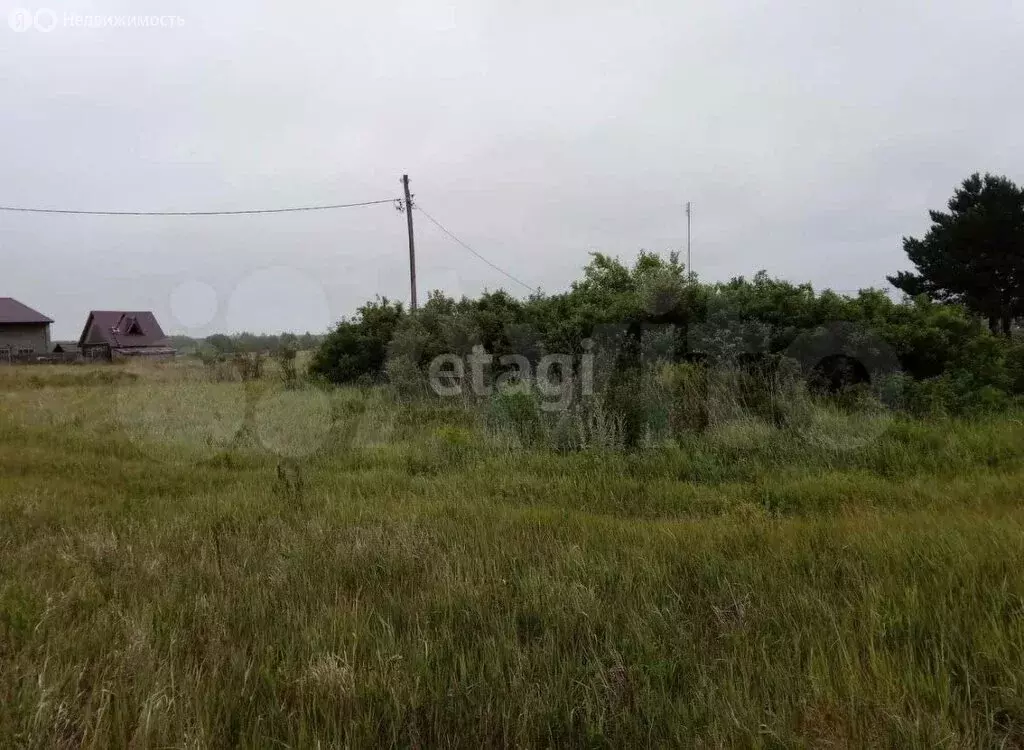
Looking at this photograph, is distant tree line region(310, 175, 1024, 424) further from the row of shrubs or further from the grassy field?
the grassy field

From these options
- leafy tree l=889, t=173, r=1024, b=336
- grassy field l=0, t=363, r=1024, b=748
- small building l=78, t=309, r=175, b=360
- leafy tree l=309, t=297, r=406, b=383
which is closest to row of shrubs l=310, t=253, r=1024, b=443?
grassy field l=0, t=363, r=1024, b=748

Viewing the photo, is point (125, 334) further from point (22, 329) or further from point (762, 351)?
point (762, 351)

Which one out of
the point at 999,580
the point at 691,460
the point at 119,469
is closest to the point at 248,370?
the point at 119,469

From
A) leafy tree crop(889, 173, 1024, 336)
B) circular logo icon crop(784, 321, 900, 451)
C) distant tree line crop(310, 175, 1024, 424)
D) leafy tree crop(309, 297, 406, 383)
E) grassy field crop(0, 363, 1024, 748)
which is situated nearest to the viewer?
grassy field crop(0, 363, 1024, 748)

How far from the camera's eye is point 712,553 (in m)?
A: 3.42

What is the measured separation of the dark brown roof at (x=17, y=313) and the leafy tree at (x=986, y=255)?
6310 centimetres

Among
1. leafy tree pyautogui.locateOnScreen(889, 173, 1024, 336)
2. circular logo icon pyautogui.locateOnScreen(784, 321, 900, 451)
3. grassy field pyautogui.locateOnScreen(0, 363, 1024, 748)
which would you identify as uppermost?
leafy tree pyautogui.locateOnScreen(889, 173, 1024, 336)

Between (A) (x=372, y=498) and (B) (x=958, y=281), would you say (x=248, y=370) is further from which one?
(B) (x=958, y=281)

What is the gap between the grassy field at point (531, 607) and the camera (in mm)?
2027

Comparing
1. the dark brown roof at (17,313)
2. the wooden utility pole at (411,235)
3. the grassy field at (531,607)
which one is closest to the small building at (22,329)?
the dark brown roof at (17,313)

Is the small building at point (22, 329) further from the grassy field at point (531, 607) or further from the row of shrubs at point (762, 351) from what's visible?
the grassy field at point (531, 607)

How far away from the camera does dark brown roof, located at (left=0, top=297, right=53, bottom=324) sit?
153 feet

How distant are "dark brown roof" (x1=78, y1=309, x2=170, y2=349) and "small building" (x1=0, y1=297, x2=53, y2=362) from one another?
4.75 metres

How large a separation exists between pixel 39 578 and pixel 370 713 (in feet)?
8.76
